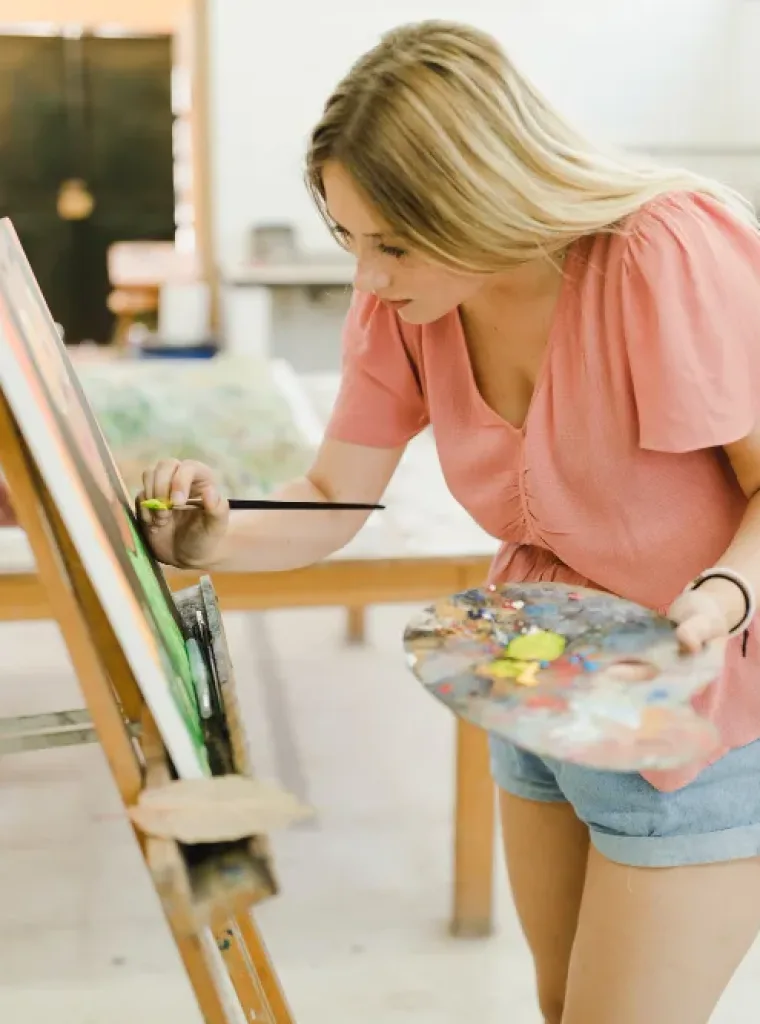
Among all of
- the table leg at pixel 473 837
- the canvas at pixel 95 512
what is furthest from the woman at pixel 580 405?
the table leg at pixel 473 837

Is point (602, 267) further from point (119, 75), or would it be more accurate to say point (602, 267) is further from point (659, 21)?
point (119, 75)

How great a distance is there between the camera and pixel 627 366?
35.4 inches

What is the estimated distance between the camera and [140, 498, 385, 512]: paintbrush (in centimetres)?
95

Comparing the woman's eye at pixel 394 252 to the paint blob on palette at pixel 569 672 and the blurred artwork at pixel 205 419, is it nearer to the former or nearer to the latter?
the paint blob on palette at pixel 569 672

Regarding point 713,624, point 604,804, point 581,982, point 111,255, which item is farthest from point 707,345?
point 111,255

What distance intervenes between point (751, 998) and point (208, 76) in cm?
316

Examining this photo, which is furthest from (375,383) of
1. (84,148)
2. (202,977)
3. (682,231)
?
(84,148)

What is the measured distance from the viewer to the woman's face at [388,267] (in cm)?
87

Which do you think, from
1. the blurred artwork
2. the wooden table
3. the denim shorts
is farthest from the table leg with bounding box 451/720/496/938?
the denim shorts

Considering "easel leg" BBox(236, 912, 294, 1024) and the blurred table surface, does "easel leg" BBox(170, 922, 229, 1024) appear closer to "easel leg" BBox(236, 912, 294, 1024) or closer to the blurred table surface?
"easel leg" BBox(236, 912, 294, 1024)

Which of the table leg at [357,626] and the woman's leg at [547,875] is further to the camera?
the table leg at [357,626]

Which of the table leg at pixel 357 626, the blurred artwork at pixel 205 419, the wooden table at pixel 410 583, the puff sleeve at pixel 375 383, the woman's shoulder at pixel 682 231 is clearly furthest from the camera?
the table leg at pixel 357 626

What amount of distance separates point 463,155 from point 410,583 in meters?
0.88

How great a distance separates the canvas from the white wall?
3.04 meters
